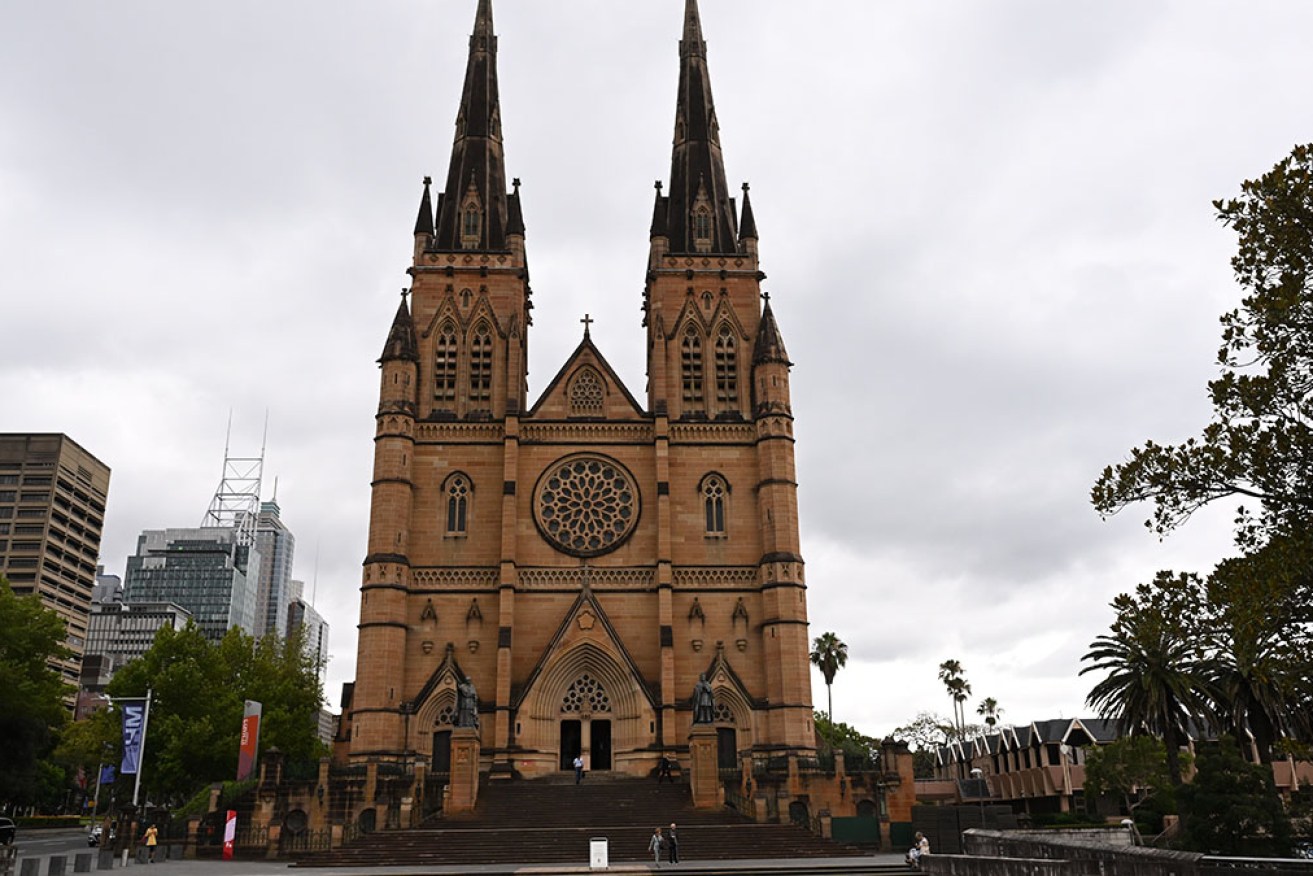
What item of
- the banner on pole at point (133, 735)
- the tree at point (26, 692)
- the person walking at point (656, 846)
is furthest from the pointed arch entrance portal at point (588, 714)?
the tree at point (26, 692)

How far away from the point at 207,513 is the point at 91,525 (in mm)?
77599

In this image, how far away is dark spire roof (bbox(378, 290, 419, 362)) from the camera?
46.6m

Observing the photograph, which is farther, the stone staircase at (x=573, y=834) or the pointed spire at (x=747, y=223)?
the pointed spire at (x=747, y=223)

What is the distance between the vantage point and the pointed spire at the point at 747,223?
51.0 meters

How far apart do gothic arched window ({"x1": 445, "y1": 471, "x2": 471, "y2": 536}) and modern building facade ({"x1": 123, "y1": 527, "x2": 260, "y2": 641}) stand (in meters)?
132

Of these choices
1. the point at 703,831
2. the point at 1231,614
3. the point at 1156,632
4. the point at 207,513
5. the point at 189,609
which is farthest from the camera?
the point at 207,513

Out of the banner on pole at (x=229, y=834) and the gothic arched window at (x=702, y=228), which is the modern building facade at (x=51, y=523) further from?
the gothic arched window at (x=702, y=228)

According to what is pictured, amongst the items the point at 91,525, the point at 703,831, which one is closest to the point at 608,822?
the point at 703,831

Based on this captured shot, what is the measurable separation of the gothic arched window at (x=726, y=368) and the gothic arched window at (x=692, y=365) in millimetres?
811

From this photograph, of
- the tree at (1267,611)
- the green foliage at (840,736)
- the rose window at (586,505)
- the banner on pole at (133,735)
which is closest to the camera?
the tree at (1267,611)

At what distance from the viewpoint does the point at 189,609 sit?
16825cm

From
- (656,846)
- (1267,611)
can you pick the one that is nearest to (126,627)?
(656,846)

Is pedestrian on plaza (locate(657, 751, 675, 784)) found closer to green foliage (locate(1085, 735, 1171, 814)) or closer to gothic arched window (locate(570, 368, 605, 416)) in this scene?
gothic arched window (locate(570, 368, 605, 416))

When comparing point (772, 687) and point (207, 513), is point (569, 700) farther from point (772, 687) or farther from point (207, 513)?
point (207, 513)
